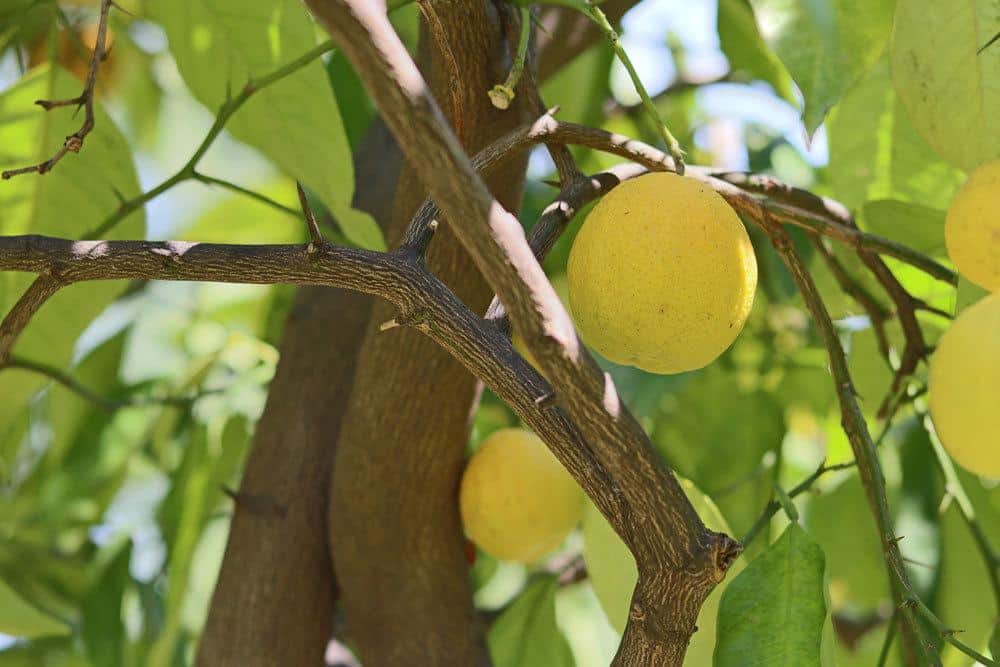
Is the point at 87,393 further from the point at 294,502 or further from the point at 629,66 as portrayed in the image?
the point at 629,66

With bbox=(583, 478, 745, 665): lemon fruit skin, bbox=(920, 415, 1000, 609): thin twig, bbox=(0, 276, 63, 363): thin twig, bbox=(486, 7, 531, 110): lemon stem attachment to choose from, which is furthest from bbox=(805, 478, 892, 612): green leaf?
bbox=(0, 276, 63, 363): thin twig

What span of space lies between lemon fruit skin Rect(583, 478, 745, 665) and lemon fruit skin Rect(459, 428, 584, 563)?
0.45ft

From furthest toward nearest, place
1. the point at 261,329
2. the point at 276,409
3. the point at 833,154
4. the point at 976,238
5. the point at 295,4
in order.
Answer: the point at 261,329
the point at 276,409
the point at 833,154
the point at 295,4
the point at 976,238

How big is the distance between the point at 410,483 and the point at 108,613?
0.50 m

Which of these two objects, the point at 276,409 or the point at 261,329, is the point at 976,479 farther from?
the point at 261,329

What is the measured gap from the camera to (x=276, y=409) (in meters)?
1.08

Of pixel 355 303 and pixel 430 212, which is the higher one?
pixel 355 303

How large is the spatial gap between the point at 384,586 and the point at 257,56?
459 millimetres

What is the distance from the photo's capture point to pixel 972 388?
0.65 metres

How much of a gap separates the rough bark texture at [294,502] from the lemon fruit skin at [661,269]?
498 mm

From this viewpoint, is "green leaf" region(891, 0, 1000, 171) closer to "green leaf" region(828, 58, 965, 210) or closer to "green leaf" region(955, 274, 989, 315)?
"green leaf" region(955, 274, 989, 315)

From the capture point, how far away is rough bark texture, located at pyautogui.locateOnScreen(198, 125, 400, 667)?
98 centimetres

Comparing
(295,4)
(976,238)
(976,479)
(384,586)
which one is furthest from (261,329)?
(976,238)

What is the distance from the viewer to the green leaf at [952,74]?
702mm
